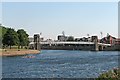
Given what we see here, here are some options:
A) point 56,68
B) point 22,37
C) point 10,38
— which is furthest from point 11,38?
point 56,68

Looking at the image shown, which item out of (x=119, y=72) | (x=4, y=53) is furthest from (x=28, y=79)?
(x=4, y=53)

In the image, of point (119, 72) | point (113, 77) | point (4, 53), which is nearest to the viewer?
point (113, 77)

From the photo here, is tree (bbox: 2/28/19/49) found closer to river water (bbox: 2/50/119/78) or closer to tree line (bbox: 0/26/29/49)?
tree line (bbox: 0/26/29/49)

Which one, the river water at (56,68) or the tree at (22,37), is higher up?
Answer: the tree at (22,37)

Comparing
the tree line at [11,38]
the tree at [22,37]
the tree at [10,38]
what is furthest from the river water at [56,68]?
the tree at [22,37]

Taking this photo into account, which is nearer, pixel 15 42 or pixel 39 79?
pixel 39 79

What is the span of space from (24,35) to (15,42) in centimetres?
→ 1830

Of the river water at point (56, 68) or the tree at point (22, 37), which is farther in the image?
the tree at point (22, 37)

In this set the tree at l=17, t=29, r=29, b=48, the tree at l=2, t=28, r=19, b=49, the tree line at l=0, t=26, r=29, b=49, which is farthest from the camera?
the tree at l=17, t=29, r=29, b=48

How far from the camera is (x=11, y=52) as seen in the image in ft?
452

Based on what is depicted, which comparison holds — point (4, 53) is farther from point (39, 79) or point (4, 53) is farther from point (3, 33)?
point (39, 79)

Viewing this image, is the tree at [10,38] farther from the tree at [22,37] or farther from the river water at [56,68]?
the river water at [56,68]

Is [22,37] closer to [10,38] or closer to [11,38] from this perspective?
[11,38]

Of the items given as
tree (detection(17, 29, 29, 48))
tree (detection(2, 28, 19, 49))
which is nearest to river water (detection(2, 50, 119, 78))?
tree (detection(2, 28, 19, 49))
